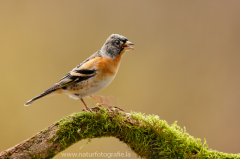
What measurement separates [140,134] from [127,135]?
0.14 meters

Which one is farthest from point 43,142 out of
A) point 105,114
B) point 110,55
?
point 110,55

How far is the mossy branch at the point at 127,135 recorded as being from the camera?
6.85 ft

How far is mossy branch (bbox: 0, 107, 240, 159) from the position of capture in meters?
2.09

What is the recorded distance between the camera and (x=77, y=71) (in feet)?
8.32

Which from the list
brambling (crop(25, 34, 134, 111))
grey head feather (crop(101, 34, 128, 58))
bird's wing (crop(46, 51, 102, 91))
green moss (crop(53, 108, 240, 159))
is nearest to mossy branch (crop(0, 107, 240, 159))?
green moss (crop(53, 108, 240, 159))

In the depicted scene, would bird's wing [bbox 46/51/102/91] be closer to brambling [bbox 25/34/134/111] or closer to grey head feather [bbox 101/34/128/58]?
brambling [bbox 25/34/134/111]

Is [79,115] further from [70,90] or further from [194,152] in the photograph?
[194,152]

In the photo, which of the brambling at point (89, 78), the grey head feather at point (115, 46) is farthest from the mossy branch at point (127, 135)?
the grey head feather at point (115, 46)

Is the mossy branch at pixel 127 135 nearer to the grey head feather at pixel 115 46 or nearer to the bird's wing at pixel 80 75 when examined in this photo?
the bird's wing at pixel 80 75

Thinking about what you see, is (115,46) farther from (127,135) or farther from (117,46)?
(127,135)

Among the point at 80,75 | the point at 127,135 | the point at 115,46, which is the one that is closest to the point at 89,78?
the point at 80,75

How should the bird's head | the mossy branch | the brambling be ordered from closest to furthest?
the mossy branch → the brambling → the bird's head

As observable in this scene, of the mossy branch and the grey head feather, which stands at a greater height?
the grey head feather

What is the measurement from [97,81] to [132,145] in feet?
2.74
